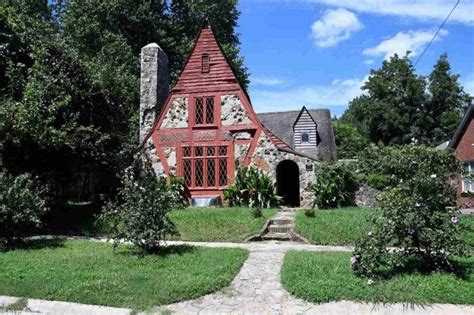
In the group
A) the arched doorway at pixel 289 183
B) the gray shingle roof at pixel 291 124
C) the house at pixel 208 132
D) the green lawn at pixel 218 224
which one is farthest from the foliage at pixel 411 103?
the green lawn at pixel 218 224

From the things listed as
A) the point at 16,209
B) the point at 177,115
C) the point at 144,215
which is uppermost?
the point at 177,115

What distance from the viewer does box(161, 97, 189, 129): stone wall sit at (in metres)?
18.2

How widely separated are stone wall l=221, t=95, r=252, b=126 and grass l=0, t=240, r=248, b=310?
29.0 ft

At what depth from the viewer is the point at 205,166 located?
17812 mm

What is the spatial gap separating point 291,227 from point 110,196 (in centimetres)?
872

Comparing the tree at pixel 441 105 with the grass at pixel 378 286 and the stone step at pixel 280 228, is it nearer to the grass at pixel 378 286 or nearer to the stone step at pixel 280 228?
the stone step at pixel 280 228

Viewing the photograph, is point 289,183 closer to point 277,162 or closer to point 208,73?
point 277,162

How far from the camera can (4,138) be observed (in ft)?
41.0

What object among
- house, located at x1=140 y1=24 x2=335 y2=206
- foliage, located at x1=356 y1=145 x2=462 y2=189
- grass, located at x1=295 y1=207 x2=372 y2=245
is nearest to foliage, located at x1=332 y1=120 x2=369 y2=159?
house, located at x1=140 y1=24 x2=335 y2=206

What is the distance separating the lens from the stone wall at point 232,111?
57.9 ft

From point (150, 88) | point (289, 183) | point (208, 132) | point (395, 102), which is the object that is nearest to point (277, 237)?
point (208, 132)

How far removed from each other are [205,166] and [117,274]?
1065 cm

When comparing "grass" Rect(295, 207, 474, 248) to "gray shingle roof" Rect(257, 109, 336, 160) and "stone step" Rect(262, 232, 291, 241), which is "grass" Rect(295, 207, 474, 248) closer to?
"stone step" Rect(262, 232, 291, 241)

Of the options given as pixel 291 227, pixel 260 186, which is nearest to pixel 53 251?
pixel 291 227
